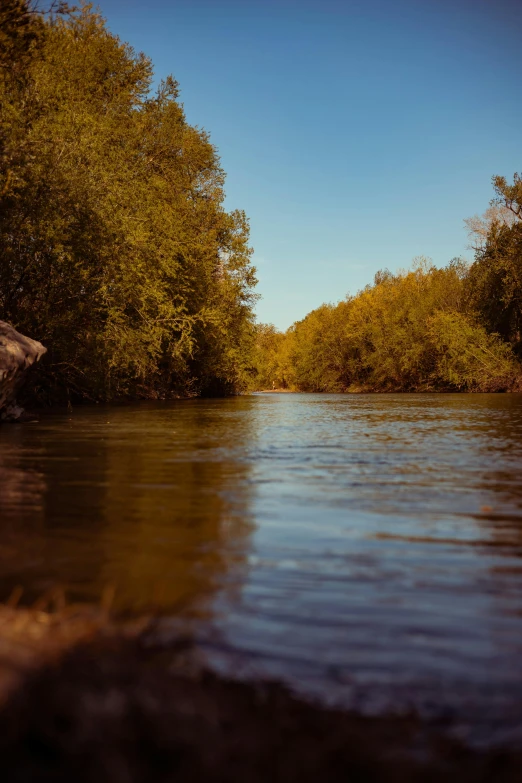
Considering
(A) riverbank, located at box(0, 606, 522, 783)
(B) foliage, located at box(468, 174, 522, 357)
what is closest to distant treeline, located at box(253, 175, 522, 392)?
(B) foliage, located at box(468, 174, 522, 357)

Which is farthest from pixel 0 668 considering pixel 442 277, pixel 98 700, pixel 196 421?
pixel 442 277

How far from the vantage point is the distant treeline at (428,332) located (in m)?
52.6

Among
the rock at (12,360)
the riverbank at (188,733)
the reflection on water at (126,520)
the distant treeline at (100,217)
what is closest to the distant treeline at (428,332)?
the distant treeline at (100,217)

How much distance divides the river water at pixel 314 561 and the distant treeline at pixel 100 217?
14.2m

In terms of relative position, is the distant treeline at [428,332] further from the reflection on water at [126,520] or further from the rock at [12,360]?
the reflection on water at [126,520]

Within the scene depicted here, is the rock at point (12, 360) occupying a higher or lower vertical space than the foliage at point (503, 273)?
lower

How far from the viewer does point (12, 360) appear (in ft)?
56.0

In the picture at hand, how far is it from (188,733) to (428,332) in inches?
2716

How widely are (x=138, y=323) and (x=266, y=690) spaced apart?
28.7 m

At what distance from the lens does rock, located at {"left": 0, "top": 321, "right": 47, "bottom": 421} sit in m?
17.0

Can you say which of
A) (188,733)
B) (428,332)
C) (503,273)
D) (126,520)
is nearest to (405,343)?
(428,332)

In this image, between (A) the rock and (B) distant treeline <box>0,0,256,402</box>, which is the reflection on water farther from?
(B) distant treeline <box>0,0,256,402</box>

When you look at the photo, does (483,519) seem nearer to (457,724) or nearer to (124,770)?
(457,724)

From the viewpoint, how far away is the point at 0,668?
261cm
